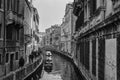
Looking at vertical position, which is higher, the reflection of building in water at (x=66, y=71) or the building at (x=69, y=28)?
the building at (x=69, y=28)

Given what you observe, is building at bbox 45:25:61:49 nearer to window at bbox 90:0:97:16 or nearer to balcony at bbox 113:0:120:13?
window at bbox 90:0:97:16

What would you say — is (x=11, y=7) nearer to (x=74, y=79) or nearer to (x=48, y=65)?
(x=74, y=79)

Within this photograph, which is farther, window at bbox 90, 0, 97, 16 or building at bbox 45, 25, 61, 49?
building at bbox 45, 25, 61, 49

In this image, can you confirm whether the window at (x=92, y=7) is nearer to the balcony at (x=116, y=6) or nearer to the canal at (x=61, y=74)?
the canal at (x=61, y=74)

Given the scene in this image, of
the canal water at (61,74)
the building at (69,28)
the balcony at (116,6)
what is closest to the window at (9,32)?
the canal water at (61,74)

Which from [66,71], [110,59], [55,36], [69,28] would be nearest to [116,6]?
[110,59]

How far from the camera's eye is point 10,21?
1532cm

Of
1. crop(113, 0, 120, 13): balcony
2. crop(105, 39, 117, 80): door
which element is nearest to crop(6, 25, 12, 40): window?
crop(105, 39, 117, 80): door

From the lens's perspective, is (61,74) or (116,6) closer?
(116,6)

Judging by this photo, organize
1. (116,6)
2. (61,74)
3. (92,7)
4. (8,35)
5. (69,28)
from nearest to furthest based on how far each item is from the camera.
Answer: (116,6)
(92,7)
(8,35)
(61,74)
(69,28)

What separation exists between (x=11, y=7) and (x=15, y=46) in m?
3.70

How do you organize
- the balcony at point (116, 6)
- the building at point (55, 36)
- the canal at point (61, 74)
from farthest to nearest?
the building at point (55, 36), the canal at point (61, 74), the balcony at point (116, 6)

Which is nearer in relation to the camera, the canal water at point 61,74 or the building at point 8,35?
the building at point 8,35

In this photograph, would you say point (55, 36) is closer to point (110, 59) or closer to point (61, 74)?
point (61, 74)
